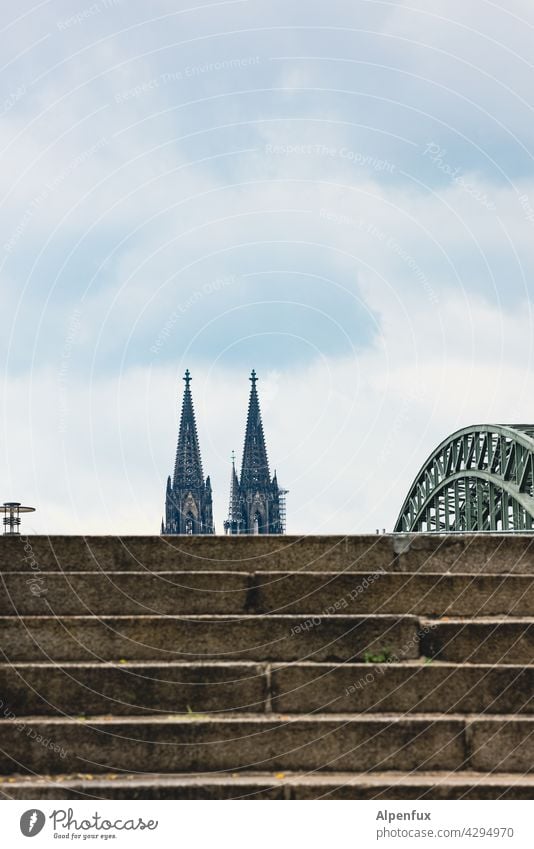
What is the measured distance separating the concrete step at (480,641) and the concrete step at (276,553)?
910 millimetres

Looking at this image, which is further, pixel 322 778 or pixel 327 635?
pixel 327 635

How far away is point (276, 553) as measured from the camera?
8062 millimetres

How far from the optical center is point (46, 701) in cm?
690

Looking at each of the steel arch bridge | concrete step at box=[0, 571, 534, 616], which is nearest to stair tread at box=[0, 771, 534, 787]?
concrete step at box=[0, 571, 534, 616]

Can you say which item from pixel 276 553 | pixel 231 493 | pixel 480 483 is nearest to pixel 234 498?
pixel 231 493

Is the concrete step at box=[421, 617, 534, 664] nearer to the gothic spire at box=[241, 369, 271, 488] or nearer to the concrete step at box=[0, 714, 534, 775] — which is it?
the concrete step at box=[0, 714, 534, 775]

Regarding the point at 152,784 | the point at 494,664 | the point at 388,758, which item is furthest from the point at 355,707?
the point at 152,784

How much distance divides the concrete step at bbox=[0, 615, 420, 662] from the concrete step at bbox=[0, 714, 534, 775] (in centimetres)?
60

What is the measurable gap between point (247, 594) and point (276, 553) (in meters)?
0.52

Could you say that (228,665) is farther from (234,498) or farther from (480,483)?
(234,498)

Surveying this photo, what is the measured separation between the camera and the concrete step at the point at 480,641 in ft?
23.9

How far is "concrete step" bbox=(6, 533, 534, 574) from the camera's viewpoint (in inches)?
314

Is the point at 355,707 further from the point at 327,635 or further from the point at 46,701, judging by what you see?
the point at 46,701

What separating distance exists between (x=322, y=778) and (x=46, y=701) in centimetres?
200
